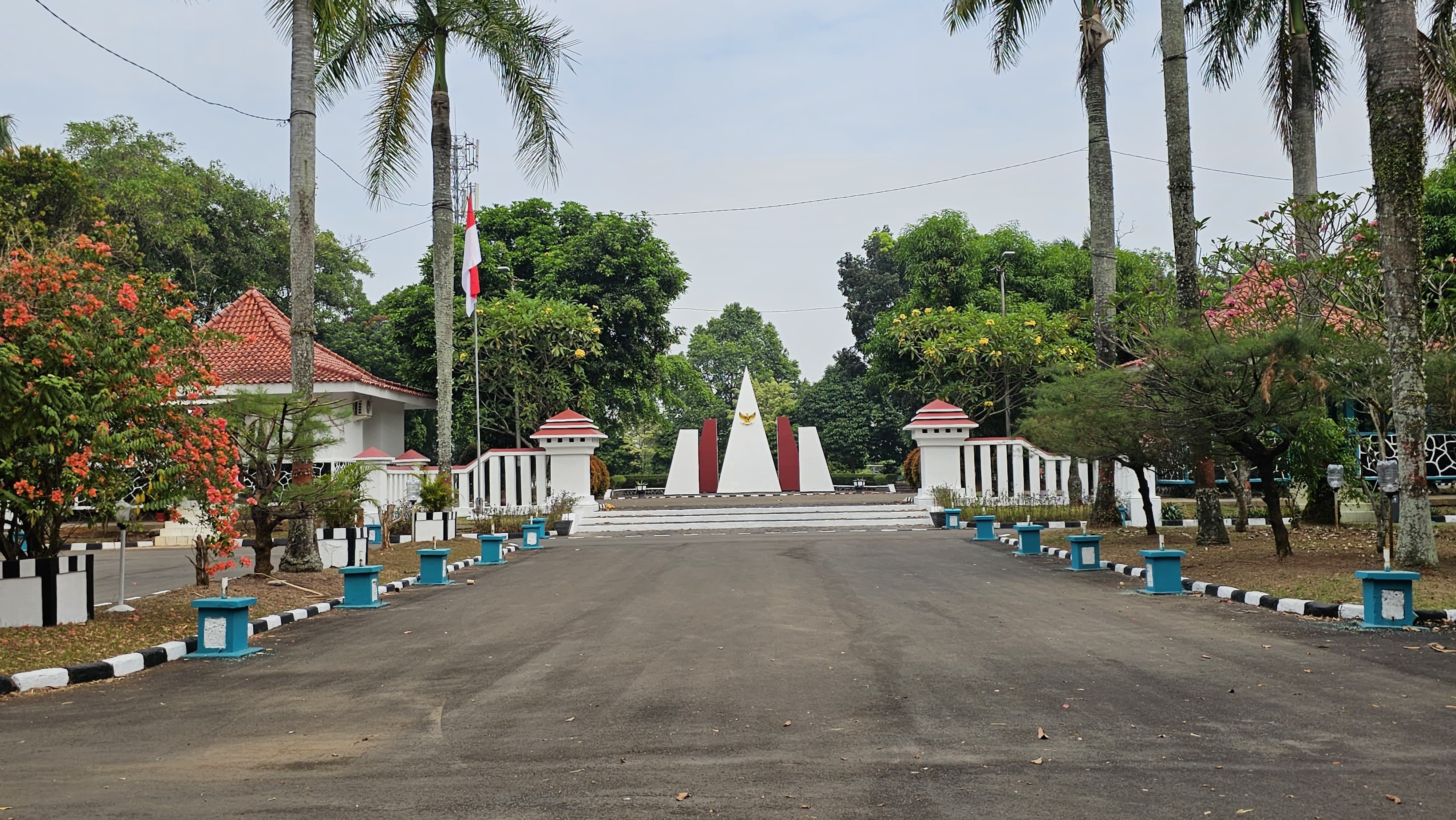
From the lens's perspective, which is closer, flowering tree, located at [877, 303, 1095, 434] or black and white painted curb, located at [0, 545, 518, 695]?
black and white painted curb, located at [0, 545, 518, 695]

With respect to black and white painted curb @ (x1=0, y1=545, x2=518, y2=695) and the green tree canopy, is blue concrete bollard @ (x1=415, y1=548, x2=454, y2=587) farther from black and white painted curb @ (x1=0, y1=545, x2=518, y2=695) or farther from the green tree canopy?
the green tree canopy

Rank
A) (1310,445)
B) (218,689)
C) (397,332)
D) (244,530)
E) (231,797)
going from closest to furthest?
(231,797) → (218,689) → (1310,445) → (244,530) → (397,332)

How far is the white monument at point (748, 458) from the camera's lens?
4091 centimetres

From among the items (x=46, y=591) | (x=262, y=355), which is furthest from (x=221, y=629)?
(x=262, y=355)

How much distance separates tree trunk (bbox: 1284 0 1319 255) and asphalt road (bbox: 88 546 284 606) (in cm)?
1848

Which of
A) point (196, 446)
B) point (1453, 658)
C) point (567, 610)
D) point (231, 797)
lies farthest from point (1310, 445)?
point (231, 797)

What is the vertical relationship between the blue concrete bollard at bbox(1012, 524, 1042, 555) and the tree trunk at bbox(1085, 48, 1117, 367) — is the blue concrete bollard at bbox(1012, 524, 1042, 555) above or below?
below

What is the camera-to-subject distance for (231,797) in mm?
4789

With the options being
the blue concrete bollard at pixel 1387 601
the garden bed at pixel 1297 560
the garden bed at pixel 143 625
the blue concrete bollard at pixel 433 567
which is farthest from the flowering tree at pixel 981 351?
the blue concrete bollard at pixel 1387 601

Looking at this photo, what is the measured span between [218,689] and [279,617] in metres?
3.53

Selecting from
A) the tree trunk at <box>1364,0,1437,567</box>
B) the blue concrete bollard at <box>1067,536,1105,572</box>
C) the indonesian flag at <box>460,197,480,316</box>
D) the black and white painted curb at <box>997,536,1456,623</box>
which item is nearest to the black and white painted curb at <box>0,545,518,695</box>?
the black and white painted curb at <box>997,536,1456,623</box>

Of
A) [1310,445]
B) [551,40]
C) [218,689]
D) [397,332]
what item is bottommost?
[218,689]

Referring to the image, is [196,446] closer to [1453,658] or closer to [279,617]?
[279,617]

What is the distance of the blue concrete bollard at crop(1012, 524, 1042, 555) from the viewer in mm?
17359
